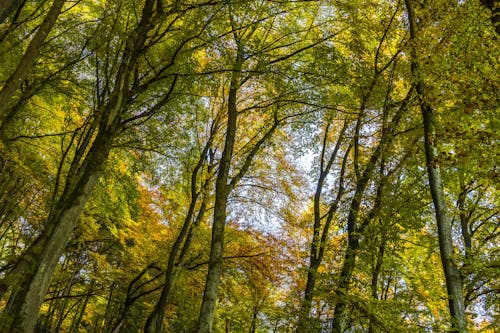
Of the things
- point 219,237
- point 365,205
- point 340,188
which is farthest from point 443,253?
point 340,188

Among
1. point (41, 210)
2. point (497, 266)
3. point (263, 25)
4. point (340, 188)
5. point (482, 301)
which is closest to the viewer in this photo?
point (497, 266)

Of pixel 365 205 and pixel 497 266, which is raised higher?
pixel 365 205

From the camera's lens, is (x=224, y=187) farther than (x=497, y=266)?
Yes

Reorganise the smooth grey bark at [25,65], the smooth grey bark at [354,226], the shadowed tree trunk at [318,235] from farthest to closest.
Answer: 1. the shadowed tree trunk at [318,235]
2. the smooth grey bark at [354,226]
3. the smooth grey bark at [25,65]

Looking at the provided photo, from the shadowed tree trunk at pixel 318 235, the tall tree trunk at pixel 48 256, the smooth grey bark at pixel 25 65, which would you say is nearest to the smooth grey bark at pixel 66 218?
the tall tree trunk at pixel 48 256

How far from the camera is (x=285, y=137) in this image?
47.3 feet

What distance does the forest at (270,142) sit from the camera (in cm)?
604

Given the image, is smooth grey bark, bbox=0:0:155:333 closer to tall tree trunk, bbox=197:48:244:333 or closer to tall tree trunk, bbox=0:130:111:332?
tall tree trunk, bbox=0:130:111:332

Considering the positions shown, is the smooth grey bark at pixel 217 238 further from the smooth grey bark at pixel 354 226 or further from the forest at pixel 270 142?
the smooth grey bark at pixel 354 226

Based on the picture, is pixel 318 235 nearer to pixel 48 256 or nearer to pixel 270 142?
pixel 270 142

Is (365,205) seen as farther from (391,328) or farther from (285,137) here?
(285,137)

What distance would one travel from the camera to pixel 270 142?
1158cm

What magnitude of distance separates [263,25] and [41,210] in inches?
420

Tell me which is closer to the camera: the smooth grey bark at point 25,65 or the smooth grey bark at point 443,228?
the smooth grey bark at point 25,65
